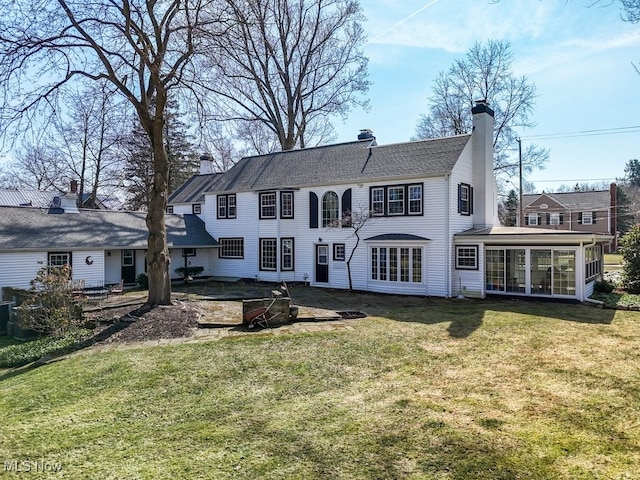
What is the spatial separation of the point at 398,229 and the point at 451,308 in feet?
16.2

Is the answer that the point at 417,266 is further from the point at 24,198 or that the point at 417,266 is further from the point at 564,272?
the point at 24,198

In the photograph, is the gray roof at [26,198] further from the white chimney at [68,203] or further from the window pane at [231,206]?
the window pane at [231,206]

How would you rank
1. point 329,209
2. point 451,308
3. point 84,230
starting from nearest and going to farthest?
point 451,308 → point 84,230 → point 329,209

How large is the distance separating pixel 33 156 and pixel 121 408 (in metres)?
40.4

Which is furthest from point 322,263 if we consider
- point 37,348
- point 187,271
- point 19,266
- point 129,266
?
point 19,266

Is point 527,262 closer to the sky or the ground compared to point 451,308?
closer to the sky

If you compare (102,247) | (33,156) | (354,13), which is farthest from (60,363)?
(33,156)

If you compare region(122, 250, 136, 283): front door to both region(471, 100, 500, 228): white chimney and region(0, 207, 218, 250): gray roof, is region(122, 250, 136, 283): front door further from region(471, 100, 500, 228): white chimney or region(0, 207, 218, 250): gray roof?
region(471, 100, 500, 228): white chimney

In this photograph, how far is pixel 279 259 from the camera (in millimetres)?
21938

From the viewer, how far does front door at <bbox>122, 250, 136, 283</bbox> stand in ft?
70.9

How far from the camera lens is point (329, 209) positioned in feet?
67.7

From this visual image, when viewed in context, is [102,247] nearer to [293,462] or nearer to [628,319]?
[293,462]

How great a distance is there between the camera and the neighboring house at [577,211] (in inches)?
1850

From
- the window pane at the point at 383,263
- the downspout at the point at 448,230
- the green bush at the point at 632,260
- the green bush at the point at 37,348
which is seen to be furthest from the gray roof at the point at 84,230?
the green bush at the point at 632,260
